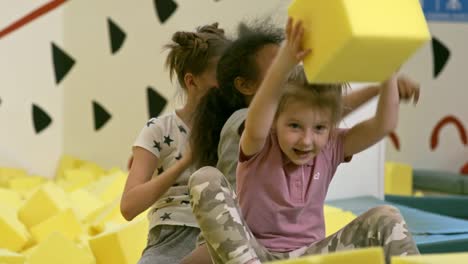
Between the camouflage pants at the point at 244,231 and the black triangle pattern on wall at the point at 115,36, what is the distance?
80.2 inches

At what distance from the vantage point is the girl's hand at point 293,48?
39.4 inches

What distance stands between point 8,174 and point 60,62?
0.50 meters

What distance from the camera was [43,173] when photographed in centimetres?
317

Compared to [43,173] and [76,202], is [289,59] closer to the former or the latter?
[76,202]

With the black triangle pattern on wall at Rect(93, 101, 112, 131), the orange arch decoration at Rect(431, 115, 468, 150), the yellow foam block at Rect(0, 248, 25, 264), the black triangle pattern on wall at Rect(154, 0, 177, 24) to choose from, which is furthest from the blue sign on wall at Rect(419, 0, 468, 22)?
the yellow foam block at Rect(0, 248, 25, 264)

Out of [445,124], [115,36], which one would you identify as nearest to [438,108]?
[445,124]

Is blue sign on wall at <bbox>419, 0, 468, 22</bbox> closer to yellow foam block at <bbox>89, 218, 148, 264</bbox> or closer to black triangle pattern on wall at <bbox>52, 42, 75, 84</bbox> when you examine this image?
black triangle pattern on wall at <bbox>52, 42, 75, 84</bbox>

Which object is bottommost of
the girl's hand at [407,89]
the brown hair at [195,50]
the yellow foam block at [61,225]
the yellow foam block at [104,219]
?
the yellow foam block at [104,219]

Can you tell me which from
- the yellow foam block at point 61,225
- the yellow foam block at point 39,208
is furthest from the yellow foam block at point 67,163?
the yellow foam block at point 61,225

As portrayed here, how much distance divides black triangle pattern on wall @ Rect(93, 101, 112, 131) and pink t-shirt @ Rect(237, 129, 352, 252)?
6.52 ft

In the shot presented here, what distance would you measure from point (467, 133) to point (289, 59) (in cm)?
228

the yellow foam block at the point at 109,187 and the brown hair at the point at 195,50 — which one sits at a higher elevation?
the brown hair at the point at 195,50

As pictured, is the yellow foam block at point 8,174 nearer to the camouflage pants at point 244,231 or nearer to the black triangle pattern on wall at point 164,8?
the black triangle pattern on wall at point 164,8

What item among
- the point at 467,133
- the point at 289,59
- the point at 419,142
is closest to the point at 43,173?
the point at 419,142
